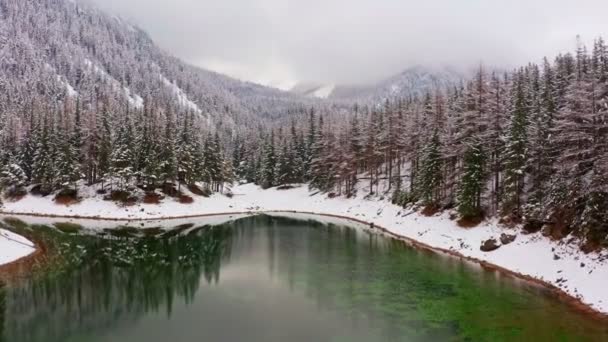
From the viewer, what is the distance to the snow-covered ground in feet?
99.3

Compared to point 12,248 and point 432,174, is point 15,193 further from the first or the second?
point 432,174

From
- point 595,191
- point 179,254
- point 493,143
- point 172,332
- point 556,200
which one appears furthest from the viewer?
point 493,143

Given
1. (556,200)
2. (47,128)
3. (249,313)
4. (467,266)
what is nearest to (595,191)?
(556,200)

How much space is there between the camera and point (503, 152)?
48000mm

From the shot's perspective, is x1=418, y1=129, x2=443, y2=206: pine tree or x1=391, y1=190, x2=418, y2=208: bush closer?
x1=418, y1=129, x2=443, y2=206: pine tree

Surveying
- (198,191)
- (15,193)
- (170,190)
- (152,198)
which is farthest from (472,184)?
(15,193)

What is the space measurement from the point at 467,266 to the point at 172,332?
83.8ft

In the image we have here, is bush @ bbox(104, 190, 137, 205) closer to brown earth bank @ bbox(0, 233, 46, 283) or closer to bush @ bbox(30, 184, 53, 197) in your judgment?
bush @ bbox(30, 184, 53, 197)

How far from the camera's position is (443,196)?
58500 millimetres

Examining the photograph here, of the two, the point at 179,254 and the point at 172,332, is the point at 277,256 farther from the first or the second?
the point at 172,332

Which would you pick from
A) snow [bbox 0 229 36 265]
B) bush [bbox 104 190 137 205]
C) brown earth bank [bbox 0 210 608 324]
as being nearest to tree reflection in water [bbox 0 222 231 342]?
brown earth bank [bbox 0 210 608 324]

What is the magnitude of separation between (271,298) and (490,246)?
22002mm

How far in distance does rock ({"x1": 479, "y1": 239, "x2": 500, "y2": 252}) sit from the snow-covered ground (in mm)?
457

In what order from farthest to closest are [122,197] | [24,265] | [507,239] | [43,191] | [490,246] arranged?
[43,191] → [122,197] → [490,246] → [507,239] → [24,265]
